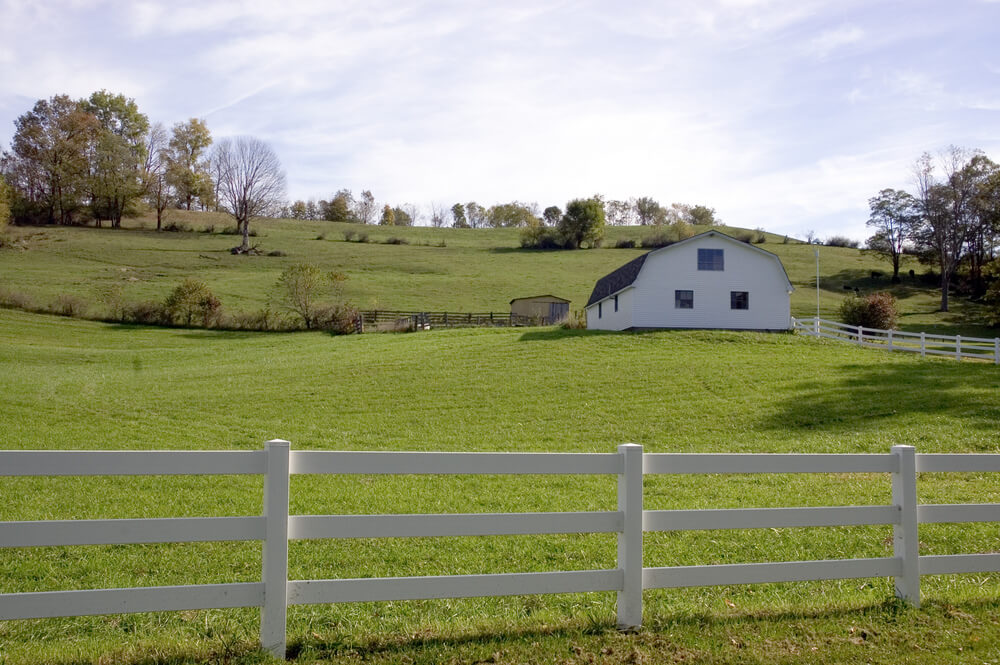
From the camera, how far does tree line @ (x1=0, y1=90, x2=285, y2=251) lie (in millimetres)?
83812

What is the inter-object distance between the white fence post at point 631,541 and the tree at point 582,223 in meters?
90.3

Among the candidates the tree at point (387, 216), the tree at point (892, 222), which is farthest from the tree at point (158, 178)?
the tree at point (892, 222)

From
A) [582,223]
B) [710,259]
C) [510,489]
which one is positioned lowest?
[510,489]

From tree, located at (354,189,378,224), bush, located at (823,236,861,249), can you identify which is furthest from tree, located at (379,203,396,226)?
bush, located at (823,236,861,249)

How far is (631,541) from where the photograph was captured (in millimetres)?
4949

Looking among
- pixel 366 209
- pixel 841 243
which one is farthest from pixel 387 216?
pixel 841 243

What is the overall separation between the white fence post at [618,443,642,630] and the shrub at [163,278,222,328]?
148 feet

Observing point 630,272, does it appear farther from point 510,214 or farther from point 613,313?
point 510,214

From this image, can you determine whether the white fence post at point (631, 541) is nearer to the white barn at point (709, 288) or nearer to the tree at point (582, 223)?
the white barn at point (709, 288)

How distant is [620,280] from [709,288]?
5.39 m

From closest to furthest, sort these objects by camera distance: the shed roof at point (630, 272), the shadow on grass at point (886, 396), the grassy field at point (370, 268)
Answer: the shadow on grass at point (886, 396) < the shed roof at point (630, 272) < the grassy field at point (370, 268)

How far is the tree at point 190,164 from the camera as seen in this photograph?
9031cm

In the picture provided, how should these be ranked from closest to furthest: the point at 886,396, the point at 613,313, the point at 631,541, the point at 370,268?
the point at 631,541
the point at 886,396
the point at 613,313
the point at 370,268

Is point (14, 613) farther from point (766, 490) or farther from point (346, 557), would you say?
point (766, 490)
